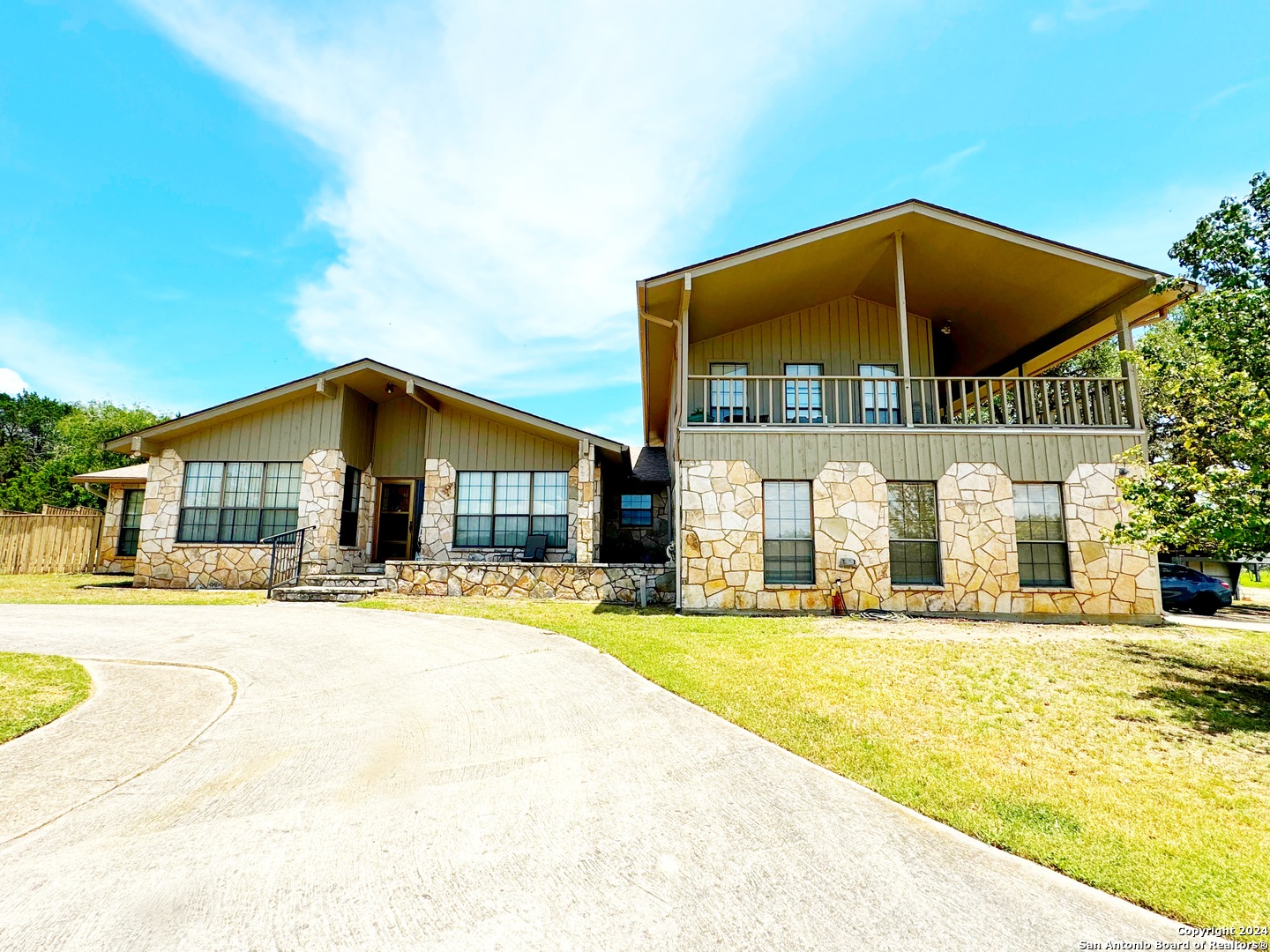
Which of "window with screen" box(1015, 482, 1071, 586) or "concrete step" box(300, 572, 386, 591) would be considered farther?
"concrete step" box(300, 572, 386, 591)

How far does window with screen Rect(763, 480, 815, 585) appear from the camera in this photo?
34.8 feet

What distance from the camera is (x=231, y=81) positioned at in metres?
10.5

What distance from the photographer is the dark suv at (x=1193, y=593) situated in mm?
13727

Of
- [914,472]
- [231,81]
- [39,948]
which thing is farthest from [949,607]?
[231,81]

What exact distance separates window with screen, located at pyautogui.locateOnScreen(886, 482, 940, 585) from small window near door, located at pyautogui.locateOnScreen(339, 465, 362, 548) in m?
12.6

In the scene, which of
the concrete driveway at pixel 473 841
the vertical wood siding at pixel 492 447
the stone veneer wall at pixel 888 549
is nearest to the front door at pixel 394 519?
the vertical wood siding at pixel 492 447

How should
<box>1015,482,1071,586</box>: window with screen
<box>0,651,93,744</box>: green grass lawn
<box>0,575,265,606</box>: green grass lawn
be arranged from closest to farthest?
<box>0,651,93,744</box>: green grass lawn < <box>1015,482,1071,586</box>: window with screen < <box>0,575,265,606</box>: green grass lawn

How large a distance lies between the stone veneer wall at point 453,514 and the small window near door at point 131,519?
1058 cm

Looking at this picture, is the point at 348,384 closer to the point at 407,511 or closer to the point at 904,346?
the point at 407,511

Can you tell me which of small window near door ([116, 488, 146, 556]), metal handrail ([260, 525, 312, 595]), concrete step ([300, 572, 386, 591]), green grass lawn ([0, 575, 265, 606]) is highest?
small window near door ([116, 488, 146, 556])

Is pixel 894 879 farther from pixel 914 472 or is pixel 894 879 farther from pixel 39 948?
pixel 914 472

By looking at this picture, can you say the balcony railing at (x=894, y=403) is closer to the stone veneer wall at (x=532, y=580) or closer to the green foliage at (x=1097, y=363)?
the stone veneer wall at (x=532, y=580)

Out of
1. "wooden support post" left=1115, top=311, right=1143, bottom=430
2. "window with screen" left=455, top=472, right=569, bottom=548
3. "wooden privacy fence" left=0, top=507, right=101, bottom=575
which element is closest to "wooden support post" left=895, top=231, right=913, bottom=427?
"wooden support post" left=1115, top=311, right=1143, bottom=430

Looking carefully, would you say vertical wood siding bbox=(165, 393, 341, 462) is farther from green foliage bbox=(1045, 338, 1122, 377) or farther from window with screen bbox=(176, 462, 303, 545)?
green foliage bbox=(1045, 338, 1122, 377)
